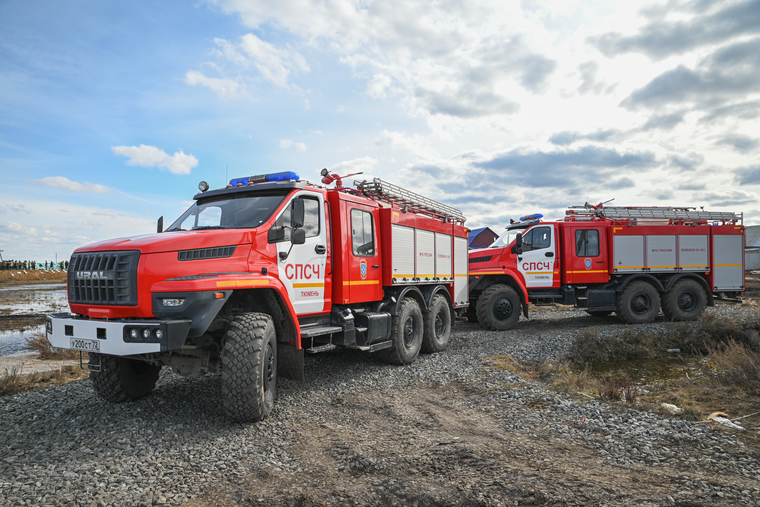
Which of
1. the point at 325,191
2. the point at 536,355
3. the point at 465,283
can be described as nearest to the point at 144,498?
the point at 325,191

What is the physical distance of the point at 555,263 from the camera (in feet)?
42.9

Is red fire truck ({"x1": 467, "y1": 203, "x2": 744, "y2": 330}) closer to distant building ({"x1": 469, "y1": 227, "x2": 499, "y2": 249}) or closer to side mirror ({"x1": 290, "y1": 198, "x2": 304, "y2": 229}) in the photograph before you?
side mirror ({"x1": 290, "y1": 198, "x2": 304, "y2": 229})

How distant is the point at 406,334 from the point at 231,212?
4.01m

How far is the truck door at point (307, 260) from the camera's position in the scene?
19.5 feet

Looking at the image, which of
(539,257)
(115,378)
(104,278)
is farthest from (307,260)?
(539,257)

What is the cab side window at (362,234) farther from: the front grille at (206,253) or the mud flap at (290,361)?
the front grille at (206,253)

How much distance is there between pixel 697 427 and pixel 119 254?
6066 mm

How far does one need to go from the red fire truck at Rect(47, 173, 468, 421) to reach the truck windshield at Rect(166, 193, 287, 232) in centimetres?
2

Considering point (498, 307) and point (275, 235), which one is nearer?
point (275, 235)

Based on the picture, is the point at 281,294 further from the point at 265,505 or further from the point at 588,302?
the point at 588,302

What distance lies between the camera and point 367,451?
Result: 4.38 m

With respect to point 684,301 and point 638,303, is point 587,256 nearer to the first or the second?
point 638,303

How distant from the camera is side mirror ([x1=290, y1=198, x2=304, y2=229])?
5.86 metres

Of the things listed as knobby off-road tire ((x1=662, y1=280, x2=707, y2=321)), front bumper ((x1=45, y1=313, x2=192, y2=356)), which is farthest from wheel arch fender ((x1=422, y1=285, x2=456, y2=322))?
knobby off-road tire ((x1=662, y1=280, x2=707, y2=321))
